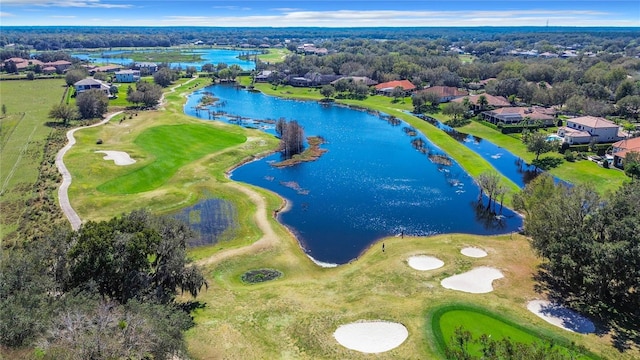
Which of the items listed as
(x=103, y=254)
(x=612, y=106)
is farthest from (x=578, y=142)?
(x=103, y=254)

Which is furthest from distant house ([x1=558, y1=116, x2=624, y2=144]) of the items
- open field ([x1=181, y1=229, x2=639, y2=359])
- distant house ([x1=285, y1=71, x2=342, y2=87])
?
distant house ([x1=285, y1=71, x2=342, y2=87])

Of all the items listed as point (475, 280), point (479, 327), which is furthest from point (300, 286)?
point (475, 280)

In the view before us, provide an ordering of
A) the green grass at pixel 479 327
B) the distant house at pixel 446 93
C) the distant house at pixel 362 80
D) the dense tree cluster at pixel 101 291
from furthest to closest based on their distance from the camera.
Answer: the distant house at pixel 362 80 < the distant house at pixel 446 93 < the green grass at pixel 479 327 < the dense tree cluster at pixel 101 291

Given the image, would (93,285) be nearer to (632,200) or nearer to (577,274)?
(577,274)

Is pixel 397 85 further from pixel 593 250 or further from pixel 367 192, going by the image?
pixel 593 250

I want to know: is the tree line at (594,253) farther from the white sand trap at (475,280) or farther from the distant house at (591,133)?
the distant house at (591,133)

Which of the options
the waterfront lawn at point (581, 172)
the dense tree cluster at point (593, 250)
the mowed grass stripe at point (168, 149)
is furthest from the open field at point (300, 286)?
the waterfront lawn at point (581, 172)
